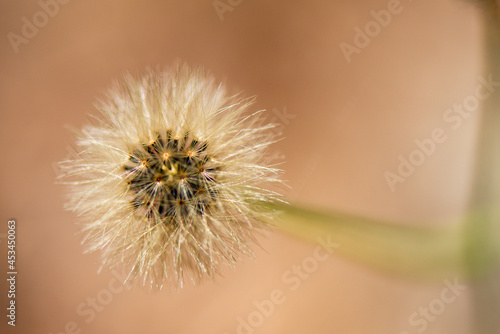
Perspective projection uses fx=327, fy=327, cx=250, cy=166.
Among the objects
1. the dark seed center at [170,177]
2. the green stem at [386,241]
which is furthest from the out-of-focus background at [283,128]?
the dark seed center at [170,177]

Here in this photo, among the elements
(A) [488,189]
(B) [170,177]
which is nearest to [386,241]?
(A) [488,189]

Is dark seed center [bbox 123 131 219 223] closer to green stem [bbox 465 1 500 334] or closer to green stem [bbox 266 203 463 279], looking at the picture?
green stem [bbox 266 203 463 279]

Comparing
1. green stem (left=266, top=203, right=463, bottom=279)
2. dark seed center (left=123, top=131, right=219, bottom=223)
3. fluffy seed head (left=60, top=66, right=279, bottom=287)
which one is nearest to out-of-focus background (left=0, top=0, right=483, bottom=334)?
green stem (left=266, top=203, right=463, bottom=279)

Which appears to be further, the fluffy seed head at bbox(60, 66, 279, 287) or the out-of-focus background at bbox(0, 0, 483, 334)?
the out-of-focus background at bbox(0, 0, 483, 334)

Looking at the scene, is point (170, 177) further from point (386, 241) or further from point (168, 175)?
point (386, 241)

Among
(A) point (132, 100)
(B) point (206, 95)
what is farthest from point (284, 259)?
(A) point (132, 100)
